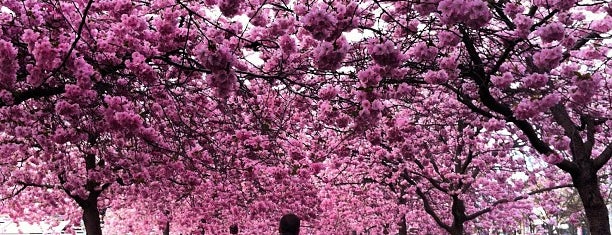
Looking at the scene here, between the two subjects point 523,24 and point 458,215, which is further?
point 458,215

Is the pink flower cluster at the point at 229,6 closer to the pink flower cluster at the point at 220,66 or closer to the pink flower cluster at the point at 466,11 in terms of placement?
the pink flower cluster at the point at 220,66

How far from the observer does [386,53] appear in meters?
5.17

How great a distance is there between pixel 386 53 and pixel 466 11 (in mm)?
833

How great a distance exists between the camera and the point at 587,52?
26.2 feet

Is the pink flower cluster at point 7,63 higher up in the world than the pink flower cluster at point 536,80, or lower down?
lower down

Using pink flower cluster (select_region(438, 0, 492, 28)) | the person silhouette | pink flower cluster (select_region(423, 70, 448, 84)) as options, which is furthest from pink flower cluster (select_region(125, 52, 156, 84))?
pink flower cluster (select_region(423, 70, 448, 84))

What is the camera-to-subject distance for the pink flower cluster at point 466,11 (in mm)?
4602

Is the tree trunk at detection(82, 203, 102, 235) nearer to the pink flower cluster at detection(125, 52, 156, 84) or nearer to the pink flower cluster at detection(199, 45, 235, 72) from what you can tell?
the pink flower cluster at detection(125, 52, 156, 84)

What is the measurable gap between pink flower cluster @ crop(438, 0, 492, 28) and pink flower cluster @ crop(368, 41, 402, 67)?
1.95ft

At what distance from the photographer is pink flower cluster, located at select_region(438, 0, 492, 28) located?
181 inches

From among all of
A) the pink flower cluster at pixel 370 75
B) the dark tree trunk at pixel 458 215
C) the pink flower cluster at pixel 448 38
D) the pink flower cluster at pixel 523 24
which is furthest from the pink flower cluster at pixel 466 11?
the dark tree trunk at pixel 458 215

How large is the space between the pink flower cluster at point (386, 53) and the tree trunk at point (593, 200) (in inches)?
201

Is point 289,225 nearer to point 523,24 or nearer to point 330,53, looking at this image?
point 330,53

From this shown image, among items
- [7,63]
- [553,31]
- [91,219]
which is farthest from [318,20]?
[91,219]
